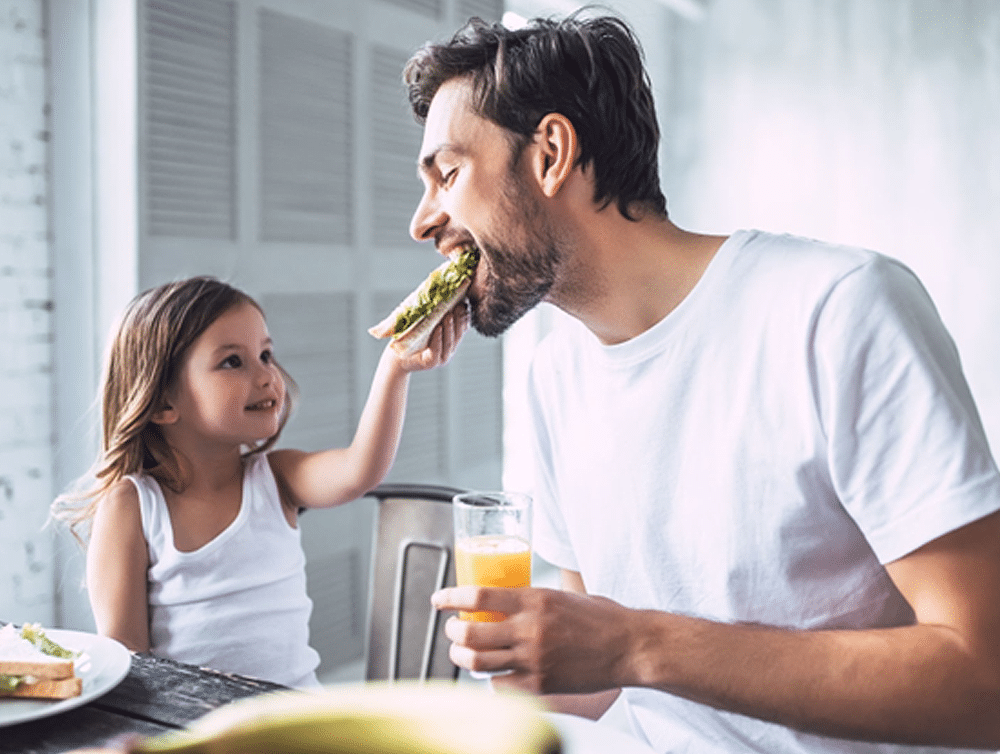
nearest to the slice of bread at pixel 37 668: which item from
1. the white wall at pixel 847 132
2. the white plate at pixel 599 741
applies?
the white plate at pixel 599 741

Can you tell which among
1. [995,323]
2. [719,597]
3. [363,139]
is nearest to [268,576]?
[719,597]

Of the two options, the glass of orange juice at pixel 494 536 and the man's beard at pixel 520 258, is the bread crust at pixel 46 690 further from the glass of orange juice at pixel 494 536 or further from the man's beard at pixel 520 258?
the man's beard at pixel 520 258

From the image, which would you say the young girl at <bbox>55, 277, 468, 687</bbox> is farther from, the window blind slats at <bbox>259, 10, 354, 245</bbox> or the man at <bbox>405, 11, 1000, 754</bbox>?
the window blind slats at <bbox>259, 10, 354, 245</bbox>

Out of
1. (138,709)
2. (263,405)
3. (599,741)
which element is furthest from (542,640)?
(263,405)

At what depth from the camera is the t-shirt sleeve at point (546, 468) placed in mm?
1525

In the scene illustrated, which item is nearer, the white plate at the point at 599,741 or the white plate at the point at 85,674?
the white plate at the point at 599,741

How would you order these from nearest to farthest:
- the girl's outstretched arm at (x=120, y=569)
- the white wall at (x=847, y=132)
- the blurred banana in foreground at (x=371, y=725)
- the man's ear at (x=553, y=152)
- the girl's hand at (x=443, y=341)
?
the blurred banana in foreground at (x=371, y=725) < the man's ear at (x=553, y=152) < the girl's outstretched arm at (x=120, y=569) < the girl's hand at (x=443, y=341) < the white wall at (x=847, y=132)

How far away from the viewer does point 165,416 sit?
187 centimetres

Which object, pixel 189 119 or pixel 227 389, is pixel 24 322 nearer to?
pixel 189 119

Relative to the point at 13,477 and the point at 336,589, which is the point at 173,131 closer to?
the point at 13,477

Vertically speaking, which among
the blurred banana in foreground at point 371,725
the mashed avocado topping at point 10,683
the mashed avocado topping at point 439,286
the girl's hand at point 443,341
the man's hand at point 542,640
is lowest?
the mashed avocado topping at point 10,683

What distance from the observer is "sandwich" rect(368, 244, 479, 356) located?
158cm

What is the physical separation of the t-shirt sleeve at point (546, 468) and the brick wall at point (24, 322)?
1571mm

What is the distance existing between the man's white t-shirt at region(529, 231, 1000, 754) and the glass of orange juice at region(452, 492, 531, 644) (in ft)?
0.72
